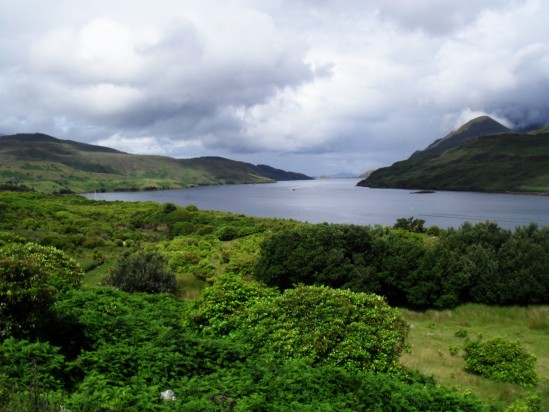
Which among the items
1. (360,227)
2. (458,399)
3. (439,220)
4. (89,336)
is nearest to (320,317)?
(458,399)

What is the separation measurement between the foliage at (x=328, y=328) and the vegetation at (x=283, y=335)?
0.04 meters

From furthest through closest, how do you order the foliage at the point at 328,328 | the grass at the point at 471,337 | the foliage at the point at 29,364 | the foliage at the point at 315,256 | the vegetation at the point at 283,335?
the foliage at the point at 315,256
the grass at the point at 471,337
the foliage at the point at 328,328
the vegetation at the point at 283,335
the foliage at the point at 29,364

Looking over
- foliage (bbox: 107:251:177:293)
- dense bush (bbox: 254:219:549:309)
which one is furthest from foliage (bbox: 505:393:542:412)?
foliage (bbox: 107:251:177:293)

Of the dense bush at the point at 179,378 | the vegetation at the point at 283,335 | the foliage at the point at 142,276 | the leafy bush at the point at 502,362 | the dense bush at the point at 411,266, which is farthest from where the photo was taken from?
the dense bush at the point at 411,266

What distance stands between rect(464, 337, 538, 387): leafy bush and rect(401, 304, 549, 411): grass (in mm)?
319

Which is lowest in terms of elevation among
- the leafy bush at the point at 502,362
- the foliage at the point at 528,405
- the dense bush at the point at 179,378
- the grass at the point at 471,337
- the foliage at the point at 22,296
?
the grass at the point at 471,337

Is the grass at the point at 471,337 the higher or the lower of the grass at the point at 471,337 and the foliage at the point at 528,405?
the lower

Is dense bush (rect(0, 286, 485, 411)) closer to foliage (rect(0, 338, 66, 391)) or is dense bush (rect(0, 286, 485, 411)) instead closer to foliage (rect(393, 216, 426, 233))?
foliage (rect(0, 338, 66, 391))

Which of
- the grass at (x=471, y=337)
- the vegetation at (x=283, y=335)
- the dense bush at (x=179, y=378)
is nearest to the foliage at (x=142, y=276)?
the vegetation at (x=283, y=335)

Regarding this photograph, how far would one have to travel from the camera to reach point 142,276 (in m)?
25.0

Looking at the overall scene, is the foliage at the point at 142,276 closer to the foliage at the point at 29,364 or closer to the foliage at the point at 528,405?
the foliage at the point at 29,364

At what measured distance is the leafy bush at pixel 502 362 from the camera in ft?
48.3

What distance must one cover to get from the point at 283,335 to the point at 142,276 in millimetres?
14202

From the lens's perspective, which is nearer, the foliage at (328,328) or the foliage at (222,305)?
the foliage at (328,328)
